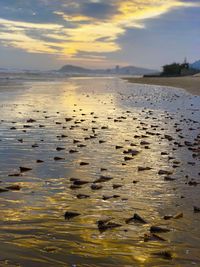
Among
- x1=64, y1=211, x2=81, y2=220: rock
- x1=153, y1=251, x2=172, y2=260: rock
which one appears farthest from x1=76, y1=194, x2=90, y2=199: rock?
x1=153, y1=251, x2=172, y2=260: rock

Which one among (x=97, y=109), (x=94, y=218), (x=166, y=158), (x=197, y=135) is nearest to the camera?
(x=94, y=218)

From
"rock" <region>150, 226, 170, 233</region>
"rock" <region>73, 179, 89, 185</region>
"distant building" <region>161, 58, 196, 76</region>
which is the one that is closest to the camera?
"rock" <region>150, 226, 170, 233</region>

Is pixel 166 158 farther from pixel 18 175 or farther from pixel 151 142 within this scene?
pixel 18 175

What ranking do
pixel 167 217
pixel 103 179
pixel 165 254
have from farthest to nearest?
1. pixel 103 179
2. pixel 167 217
3. pixel 165 254

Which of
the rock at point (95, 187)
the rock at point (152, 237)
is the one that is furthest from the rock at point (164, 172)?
the rock at point (152, 237)

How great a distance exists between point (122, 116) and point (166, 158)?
1203cm

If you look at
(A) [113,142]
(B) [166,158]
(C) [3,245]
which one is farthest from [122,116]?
(C) [3,245]

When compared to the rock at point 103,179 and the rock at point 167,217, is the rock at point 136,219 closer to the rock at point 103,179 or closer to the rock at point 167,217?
the rock at point 167,217

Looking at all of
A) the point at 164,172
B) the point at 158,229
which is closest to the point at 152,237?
the point at 158,229

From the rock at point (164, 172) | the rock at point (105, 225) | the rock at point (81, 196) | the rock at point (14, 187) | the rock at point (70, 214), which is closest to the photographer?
the rock at point (105, 225)

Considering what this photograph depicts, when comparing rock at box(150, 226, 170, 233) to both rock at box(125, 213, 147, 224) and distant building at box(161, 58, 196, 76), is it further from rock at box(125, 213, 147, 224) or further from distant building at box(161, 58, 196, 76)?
distant building at box(161, 58, 196, 76)

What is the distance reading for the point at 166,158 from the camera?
13930 millimetres

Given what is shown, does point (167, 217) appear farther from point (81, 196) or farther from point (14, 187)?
point (14, 187)

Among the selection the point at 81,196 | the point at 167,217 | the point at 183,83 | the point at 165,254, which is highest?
the point at 183,83
